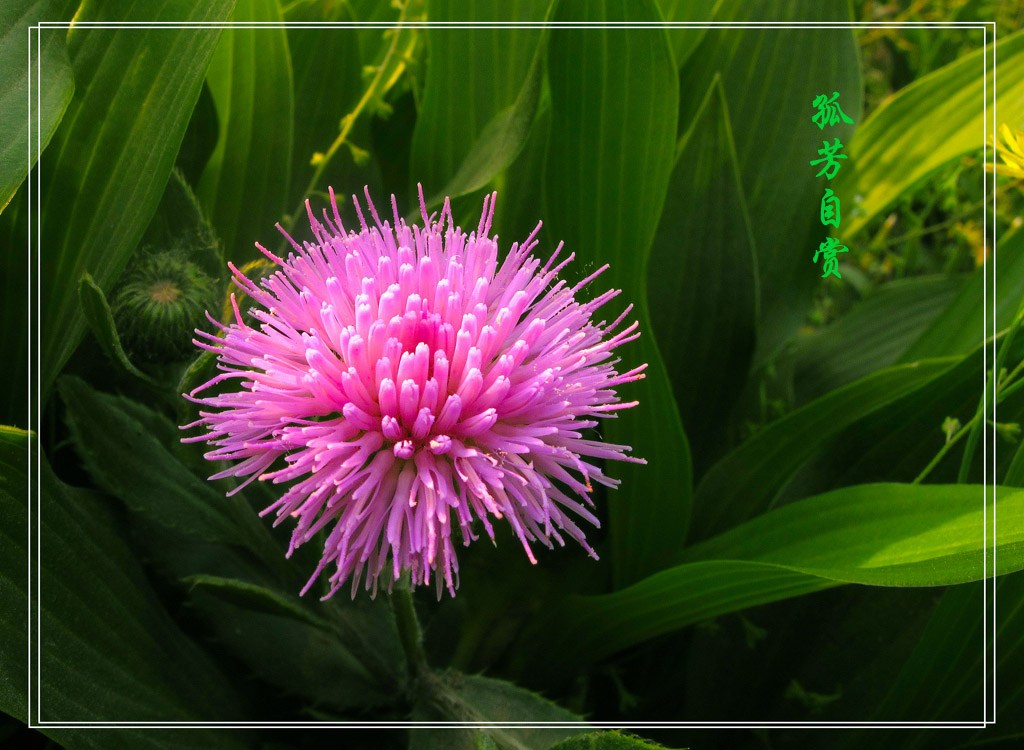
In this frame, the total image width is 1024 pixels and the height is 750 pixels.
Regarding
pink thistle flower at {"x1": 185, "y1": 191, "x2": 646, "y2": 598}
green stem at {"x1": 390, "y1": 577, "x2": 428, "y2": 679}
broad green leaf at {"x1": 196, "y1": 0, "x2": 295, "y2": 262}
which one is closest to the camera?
pink thistle flower at {"x1": 185, "y1": 191, "x2": 646, "y2": 598}

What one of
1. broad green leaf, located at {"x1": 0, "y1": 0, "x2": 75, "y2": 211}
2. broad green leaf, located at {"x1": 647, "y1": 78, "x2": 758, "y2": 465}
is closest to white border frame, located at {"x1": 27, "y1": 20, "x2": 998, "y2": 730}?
broad green leaf, located at {"x1": 0, "y1": 0, "x2": 75, "y2": 211}

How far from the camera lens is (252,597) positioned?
20.2 inches

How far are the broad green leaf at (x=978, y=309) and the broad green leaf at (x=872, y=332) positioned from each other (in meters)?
0.09

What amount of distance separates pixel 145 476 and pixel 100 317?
0.14 meters

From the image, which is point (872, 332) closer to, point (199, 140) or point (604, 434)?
point (604, 434)

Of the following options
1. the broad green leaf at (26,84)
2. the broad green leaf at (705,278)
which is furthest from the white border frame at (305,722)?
the broad green leaf at (705,278)

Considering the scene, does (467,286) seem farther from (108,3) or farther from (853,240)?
(853,240)

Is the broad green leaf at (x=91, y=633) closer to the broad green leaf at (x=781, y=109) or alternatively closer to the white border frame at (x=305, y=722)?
the white border frame at (x=305, y=722)

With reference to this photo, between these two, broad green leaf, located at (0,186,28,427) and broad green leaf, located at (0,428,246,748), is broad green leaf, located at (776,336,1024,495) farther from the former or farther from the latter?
broad green leaf, located at (0,186,28,427)

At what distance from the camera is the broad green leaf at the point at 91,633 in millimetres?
470

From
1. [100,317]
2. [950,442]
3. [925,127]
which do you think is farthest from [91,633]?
[925,127]

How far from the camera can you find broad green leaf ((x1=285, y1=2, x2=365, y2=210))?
68cm

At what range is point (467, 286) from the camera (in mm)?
448

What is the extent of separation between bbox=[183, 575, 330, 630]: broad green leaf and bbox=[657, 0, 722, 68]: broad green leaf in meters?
0.55
